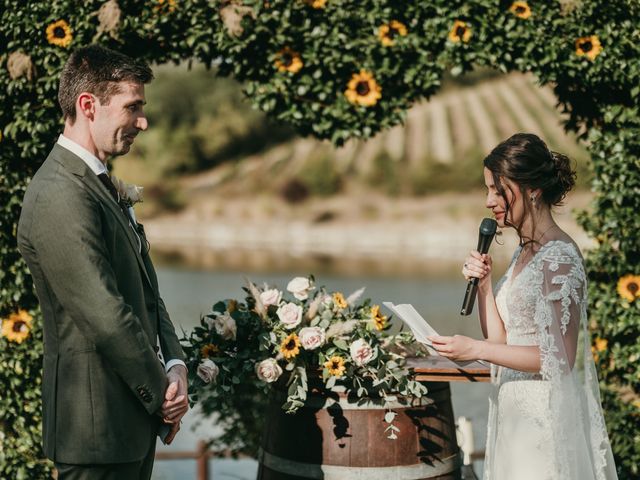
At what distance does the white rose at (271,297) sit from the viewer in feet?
9.42

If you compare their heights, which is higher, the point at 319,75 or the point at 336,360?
the point at 319,75

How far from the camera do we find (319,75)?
331cm

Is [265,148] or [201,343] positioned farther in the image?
[265,148]

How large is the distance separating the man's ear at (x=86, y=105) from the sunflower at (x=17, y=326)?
165cm

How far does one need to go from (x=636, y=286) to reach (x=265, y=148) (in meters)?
28.4

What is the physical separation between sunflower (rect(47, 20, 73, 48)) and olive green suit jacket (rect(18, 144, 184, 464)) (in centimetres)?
147

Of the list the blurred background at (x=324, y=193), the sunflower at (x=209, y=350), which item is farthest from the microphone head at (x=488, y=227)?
the blurred background at (x=324, y=193)

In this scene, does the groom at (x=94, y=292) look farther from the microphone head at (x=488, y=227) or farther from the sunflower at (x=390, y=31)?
the sunflower at (x=390, y=31)

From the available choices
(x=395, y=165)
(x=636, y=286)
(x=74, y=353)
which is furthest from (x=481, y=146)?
(x=74, y=353)

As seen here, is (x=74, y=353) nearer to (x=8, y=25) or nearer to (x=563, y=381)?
(x=563, y=381)

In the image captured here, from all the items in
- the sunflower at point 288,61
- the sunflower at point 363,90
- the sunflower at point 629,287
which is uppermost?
the sunflower at point 288,61

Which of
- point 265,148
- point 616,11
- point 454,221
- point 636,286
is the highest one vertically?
point 265,148

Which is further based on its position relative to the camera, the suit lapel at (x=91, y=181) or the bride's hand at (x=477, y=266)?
the bride's hand at (x=477, y=266)

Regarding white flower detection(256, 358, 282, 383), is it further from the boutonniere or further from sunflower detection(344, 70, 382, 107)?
sunflower detection(344, 70, 382, 107)
